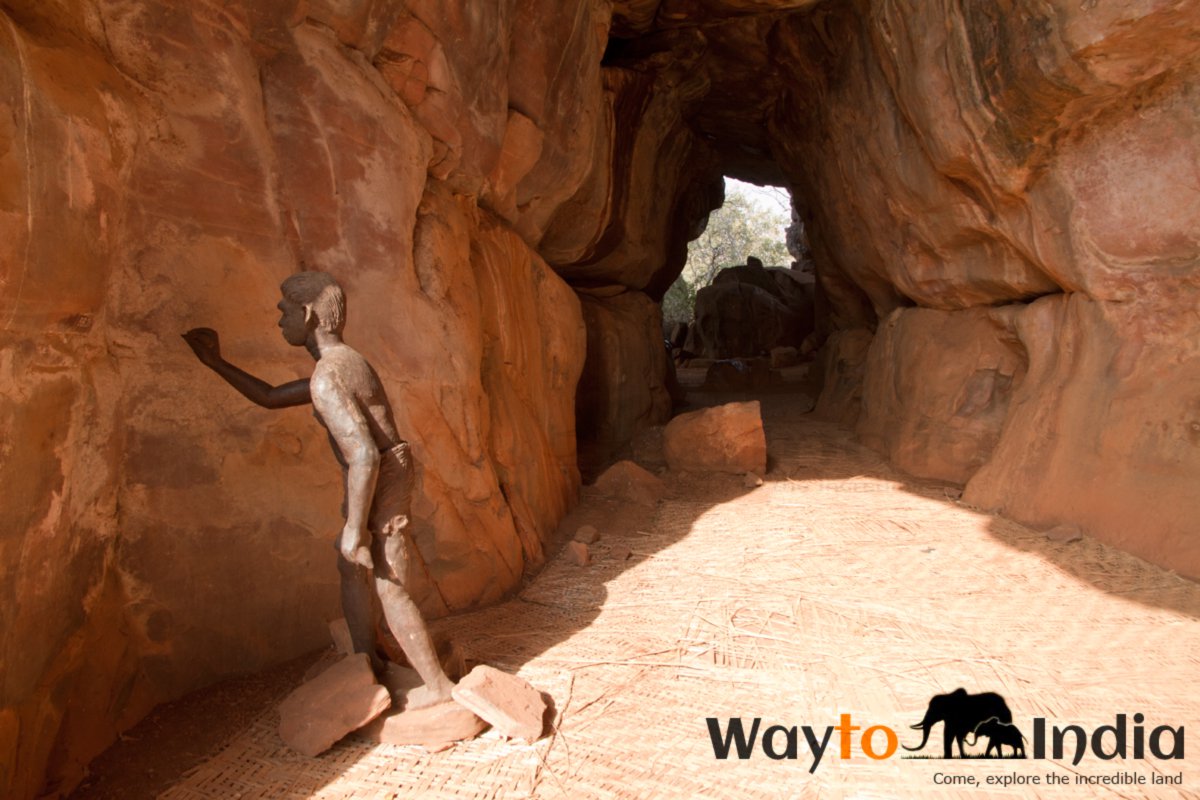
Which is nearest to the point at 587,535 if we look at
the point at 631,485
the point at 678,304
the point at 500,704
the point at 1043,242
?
the point at 631,485

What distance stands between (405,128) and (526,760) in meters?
3.29

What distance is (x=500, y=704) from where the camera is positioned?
263cm

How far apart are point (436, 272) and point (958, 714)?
10.9 feet

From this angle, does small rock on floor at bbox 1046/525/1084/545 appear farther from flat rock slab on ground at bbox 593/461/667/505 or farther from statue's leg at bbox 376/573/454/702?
statue's leg at bbox 376/573/454/702

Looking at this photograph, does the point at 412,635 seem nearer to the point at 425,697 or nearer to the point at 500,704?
the point at 425,697

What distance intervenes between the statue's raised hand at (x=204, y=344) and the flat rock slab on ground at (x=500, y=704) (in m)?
1.62

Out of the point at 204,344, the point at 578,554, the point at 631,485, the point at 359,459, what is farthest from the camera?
the point at 631,485

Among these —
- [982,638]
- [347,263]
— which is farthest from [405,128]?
[982,638]

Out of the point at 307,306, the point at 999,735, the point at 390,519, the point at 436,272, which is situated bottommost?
the point at 999,735

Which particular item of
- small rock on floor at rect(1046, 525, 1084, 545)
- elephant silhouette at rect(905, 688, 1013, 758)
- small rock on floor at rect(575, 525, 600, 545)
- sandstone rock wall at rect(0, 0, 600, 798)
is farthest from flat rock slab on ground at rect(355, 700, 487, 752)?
small rock on floor at rect(1046, 525, 1084, 545)

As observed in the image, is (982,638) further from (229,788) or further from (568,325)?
(568,325)

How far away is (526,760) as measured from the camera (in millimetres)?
Answer: 2504

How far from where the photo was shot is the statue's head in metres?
2.64

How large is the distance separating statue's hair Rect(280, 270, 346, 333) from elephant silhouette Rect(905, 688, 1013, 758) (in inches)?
106
